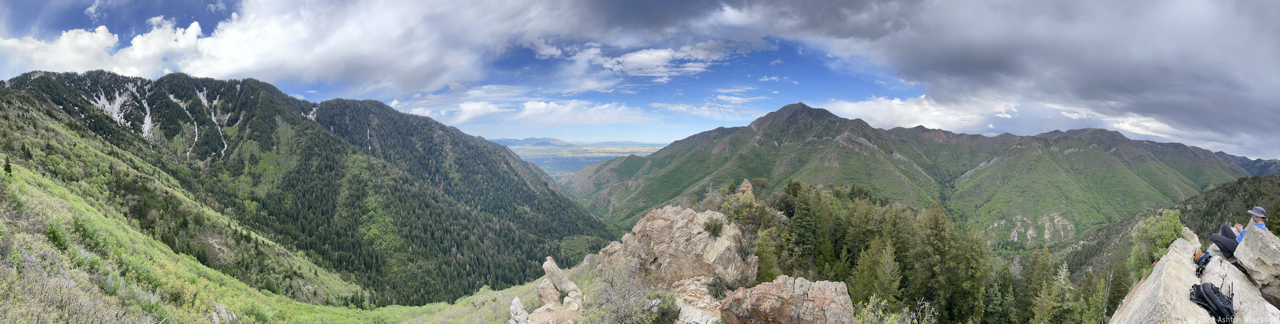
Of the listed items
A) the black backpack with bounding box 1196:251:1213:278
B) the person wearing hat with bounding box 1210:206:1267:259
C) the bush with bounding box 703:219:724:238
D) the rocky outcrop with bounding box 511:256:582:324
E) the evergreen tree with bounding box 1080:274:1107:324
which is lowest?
the rocky outcrop with bounding box 511:256:582:324

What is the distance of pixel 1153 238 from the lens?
30.8 meters

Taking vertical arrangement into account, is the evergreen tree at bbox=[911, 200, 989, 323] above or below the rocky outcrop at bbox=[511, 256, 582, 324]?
above

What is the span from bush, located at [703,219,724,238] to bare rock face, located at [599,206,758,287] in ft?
1.62

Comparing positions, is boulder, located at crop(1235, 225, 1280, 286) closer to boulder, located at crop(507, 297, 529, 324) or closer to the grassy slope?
boulder, located at crop(507, 297, 529, 324)

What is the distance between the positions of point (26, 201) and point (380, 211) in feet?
580

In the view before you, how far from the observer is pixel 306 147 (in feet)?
651

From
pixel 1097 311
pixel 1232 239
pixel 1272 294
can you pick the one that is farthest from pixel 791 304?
pixel 1097 311

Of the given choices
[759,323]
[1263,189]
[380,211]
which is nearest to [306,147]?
[380,211]

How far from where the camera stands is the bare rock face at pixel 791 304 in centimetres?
2566

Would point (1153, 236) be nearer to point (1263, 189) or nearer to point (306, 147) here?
point (1263, 189)

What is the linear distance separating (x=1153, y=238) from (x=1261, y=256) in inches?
914

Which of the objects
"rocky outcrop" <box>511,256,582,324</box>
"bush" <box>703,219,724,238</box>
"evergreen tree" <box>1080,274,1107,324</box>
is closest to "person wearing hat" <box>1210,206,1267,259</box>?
"evergreen tree" <box>1080,274,1107,324</box>

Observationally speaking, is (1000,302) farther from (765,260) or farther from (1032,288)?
(765,260)

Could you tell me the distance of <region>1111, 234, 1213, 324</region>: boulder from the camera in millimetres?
13258
